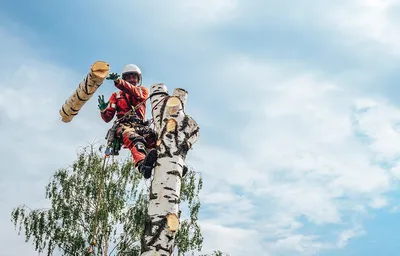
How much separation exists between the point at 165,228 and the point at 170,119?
1080 millimetres

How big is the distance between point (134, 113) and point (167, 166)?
6.27 feet

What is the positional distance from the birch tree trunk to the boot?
1.01 feet

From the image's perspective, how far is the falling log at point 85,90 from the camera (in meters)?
4.83

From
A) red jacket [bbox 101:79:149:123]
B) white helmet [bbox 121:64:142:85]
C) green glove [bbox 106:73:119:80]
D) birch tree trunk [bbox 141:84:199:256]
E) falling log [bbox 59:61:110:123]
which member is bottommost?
birch tree trunk [bbox 141:84:199:256]

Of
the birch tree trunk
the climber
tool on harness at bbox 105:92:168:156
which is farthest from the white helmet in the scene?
the birch tree trunk

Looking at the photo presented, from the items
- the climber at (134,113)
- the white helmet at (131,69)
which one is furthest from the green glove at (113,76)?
the white helmet at (131,69)

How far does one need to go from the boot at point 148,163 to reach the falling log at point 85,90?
0.98 meters

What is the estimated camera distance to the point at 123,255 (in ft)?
51.1

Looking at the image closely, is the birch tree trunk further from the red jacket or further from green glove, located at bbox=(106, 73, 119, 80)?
the red jacket

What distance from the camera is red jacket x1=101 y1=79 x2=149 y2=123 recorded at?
588 cm

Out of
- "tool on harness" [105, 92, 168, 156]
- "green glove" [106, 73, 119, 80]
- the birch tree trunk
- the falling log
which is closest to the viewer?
the birch tree trunk

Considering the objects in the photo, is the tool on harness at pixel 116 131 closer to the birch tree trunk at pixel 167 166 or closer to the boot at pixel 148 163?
the boot at pixel 148 163

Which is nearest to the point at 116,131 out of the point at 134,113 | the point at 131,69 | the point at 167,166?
the point at 134,113

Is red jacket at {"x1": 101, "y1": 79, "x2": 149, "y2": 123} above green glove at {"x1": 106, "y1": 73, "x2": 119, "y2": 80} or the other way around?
above
